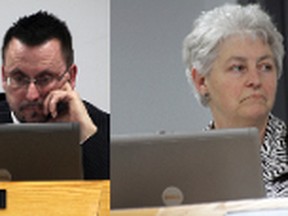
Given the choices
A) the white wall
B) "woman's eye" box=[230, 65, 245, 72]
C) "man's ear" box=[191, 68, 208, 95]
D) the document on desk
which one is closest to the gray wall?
"man's ear" box=[191, 68, 208, 95]

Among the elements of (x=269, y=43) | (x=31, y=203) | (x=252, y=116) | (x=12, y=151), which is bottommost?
(x=31, y=203)

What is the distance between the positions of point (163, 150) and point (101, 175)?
498 mm

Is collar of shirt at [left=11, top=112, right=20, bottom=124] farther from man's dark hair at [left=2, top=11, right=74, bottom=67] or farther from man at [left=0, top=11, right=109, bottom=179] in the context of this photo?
man's dark hair at [left=2, top=11, right=74, bottom=67]

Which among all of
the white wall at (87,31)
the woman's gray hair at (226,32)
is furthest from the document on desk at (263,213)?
the white wall at (87,31)

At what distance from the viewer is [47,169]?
1.85m

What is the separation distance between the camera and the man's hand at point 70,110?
1.90m

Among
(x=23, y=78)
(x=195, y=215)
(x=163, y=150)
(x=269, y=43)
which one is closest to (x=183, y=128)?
(x=163, y=150)

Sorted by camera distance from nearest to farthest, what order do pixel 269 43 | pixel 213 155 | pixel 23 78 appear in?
pixel 213 155, pixel 269 43, pixel 23 78

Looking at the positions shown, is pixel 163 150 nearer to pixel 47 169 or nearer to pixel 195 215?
pixel 195 215

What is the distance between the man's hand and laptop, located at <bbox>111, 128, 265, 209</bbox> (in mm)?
442

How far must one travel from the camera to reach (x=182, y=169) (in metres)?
1.43

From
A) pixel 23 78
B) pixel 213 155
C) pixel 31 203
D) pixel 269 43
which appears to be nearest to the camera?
pixel 213 155

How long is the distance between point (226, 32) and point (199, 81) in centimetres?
15

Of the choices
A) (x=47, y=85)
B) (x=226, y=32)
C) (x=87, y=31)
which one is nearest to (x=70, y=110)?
(x=47, y=85)
